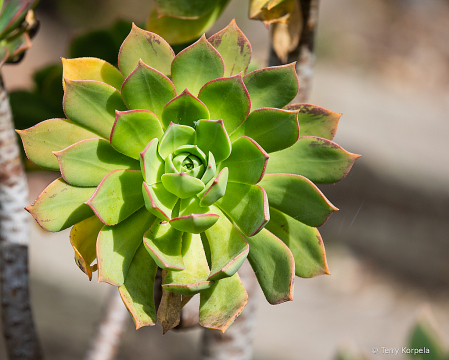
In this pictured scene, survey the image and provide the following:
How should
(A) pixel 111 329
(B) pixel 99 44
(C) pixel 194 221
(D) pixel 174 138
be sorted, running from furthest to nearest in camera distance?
(A) pixel 111 329 → (B) pixel 99 44 → (D) pixel 174 138 → (C) pixel 194 221

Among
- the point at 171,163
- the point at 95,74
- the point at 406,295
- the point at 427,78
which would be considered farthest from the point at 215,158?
the point at 427,78

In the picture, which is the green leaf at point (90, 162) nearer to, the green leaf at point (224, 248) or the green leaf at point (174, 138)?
the green leaf at point (174, 138)

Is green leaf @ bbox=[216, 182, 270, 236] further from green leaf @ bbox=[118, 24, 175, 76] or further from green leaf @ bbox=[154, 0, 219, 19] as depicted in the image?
green leaf @ bbox=[154, 0, 219, 19]

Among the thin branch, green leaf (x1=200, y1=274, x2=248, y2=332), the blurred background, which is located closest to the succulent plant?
green leaf (x1=200, y1=274, x2=248, y2=332)

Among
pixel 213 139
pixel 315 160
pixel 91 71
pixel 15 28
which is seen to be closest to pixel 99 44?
pixel 15 28

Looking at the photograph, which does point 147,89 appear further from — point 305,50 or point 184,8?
point 305,50

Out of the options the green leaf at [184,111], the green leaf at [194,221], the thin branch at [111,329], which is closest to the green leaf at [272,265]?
the green leaf at [194,221]
